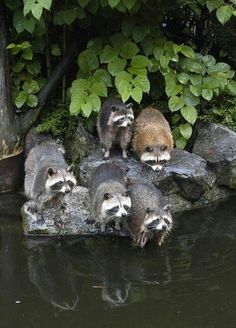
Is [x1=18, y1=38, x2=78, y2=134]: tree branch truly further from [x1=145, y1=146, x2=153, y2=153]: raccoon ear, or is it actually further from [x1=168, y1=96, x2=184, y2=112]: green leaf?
[x1=145, y1=146, x2=153, y2=153]: raccoon ear

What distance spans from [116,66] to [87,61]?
41 centimetres

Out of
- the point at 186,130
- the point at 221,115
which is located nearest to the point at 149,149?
the point at 186,130

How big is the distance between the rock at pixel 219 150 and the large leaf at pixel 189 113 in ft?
1.01

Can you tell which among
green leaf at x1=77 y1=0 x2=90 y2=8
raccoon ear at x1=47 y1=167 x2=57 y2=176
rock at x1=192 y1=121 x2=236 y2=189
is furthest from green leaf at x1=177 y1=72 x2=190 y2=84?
raccoon ear at x1=47 y1=167 x2=57 y2=176

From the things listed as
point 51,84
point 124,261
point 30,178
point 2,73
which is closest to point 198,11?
point 51,84

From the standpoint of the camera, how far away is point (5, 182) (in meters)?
6.83

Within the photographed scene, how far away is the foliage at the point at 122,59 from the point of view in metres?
6.66

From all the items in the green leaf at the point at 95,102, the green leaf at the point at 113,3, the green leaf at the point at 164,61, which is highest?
the green leaf at the point at 113,3

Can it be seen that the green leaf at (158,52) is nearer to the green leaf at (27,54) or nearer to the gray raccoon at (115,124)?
the gray raccoon at (115,124)

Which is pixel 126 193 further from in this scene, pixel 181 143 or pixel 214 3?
pixel 214 3

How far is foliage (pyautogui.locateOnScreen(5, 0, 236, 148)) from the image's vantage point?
6664 millimetres

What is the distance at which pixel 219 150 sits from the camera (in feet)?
22.1

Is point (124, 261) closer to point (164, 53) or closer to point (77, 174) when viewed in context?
point (77, 174)

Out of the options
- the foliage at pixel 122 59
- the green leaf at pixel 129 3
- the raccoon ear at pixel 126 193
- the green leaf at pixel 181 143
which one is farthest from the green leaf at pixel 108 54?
the raccoon ear at pixel 126 193
